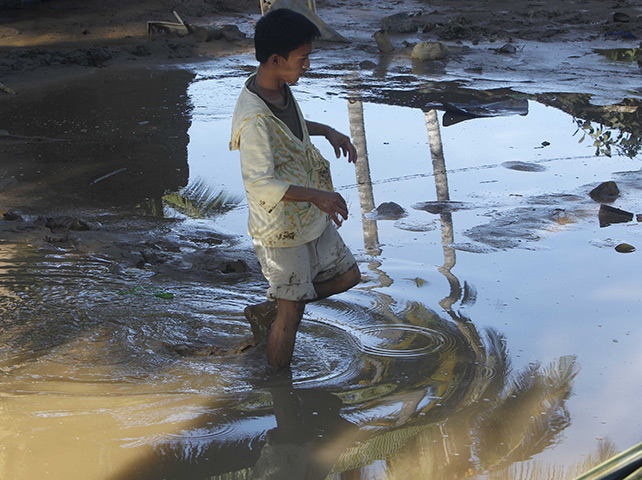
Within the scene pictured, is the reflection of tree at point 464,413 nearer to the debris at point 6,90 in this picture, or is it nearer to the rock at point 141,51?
the debris at point 6,90

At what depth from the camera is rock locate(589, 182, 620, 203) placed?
5.46 metres

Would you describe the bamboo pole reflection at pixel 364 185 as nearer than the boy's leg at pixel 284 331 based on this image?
No

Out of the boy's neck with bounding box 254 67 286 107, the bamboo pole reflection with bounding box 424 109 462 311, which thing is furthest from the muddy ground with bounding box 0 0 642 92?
the boy's neck with bounding box 254 67 286 107

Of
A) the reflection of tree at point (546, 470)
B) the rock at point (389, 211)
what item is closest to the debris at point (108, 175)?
the rock at point (389, 211)

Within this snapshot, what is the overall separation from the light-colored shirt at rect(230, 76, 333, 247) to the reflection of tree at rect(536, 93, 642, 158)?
429cm

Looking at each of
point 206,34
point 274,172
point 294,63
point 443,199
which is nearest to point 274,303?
point 274,172

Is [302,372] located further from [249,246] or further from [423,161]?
[423,161]

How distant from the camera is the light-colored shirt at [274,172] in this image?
2840 millimetres

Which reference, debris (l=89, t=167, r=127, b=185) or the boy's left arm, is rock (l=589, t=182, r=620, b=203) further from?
A: debris (l=89, t=167, r=127, b=185)

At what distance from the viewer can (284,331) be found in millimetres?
3211

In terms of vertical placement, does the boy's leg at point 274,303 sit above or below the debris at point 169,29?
below

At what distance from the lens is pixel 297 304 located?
320 centimetres

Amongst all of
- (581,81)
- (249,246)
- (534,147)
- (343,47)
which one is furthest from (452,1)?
(249,246)

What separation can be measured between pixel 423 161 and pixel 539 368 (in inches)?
137
